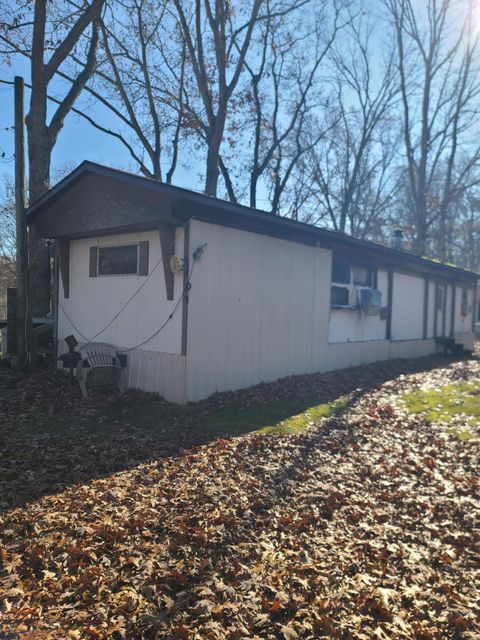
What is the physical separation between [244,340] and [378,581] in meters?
5.75

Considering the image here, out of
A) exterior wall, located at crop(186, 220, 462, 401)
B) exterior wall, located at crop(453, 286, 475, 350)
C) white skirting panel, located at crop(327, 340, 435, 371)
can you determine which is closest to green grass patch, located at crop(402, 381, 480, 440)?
white skirting panel, located at crop(327, 340, 435, 371)

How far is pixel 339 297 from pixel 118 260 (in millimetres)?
5471

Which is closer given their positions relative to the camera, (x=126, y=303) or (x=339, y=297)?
(x=126, y=303)

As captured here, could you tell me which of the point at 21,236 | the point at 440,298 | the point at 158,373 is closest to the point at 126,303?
the point at 158,373

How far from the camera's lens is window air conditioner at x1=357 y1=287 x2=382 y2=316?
12.7 meters

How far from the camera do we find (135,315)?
8.56 metres

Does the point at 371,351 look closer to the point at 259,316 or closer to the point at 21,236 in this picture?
the point at 259,316

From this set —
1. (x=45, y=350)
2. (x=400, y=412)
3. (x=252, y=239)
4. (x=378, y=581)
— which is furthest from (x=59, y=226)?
(x=378, y=581)

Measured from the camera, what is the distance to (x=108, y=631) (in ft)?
8.78

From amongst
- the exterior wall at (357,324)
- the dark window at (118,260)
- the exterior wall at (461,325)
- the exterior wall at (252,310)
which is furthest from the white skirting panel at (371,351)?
the dark window at (118,260)

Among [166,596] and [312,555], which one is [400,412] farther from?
[166,596]

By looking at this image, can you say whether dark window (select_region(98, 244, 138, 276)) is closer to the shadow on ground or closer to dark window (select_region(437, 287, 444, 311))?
the shadow on ground

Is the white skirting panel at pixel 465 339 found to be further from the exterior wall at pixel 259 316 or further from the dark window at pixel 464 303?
the exterior wall at pixel 259 316

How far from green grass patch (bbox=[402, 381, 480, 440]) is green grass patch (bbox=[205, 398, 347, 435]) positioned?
141cm
